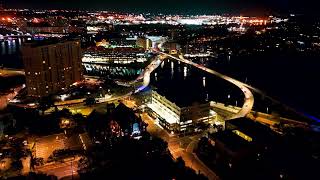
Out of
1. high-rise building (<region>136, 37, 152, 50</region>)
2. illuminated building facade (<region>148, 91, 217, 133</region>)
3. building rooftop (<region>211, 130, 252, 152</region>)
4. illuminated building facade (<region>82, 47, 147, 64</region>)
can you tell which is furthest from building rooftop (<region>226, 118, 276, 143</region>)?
high-rise building (<region>136, 37, 152, 50</region>)

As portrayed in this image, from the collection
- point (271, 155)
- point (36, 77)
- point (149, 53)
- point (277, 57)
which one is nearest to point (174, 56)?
point (149, 53)

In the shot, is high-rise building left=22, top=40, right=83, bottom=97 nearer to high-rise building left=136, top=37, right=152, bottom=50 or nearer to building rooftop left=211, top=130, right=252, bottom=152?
building rooftop left=211, top=130, right=252, bottom=152

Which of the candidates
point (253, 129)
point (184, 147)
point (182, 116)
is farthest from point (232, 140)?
point (182, 116)

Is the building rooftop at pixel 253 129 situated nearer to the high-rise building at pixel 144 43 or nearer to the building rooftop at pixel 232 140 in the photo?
the building rooftop at pixel 232 140

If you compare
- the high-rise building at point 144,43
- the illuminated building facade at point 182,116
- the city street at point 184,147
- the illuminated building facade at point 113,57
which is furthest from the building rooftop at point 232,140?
the high-rise building at point 144,43

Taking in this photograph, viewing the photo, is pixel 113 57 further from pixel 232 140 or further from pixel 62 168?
pixel 232 140

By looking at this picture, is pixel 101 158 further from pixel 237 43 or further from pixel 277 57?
pixel 237 43
